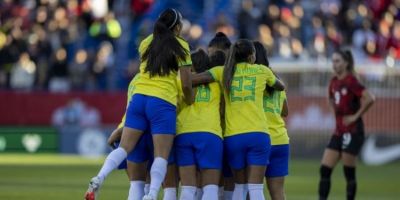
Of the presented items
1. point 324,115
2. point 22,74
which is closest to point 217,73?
point 324,115

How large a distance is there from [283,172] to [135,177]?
5.78 ft

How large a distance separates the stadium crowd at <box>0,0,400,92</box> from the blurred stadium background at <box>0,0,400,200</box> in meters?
0.03

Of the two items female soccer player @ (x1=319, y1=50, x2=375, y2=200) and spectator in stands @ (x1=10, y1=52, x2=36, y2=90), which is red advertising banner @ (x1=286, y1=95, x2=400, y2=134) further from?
female soccer player @ (x1=319, y1=50, x2=375, y2=200)

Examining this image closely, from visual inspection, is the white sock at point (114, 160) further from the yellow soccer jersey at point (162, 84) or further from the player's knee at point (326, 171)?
the player's knee at point (326, 171)

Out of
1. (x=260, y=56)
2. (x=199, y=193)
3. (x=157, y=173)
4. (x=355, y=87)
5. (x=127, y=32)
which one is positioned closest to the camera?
(x=157, y=173)

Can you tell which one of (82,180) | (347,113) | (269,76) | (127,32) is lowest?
(82,180)

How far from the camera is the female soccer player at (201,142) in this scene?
13.0 metres

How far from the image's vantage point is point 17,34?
33500 mm

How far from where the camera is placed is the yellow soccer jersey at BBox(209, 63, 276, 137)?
13.2 m

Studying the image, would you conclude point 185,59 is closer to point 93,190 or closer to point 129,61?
point 93,190

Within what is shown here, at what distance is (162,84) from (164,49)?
15.6 inches

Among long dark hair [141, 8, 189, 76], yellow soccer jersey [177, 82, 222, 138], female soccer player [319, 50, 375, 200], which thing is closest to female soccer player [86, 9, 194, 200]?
long dark hair [141, 8, 189, 76]

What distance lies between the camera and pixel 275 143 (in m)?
13.7

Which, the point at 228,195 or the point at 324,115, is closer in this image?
the point at 228,195
